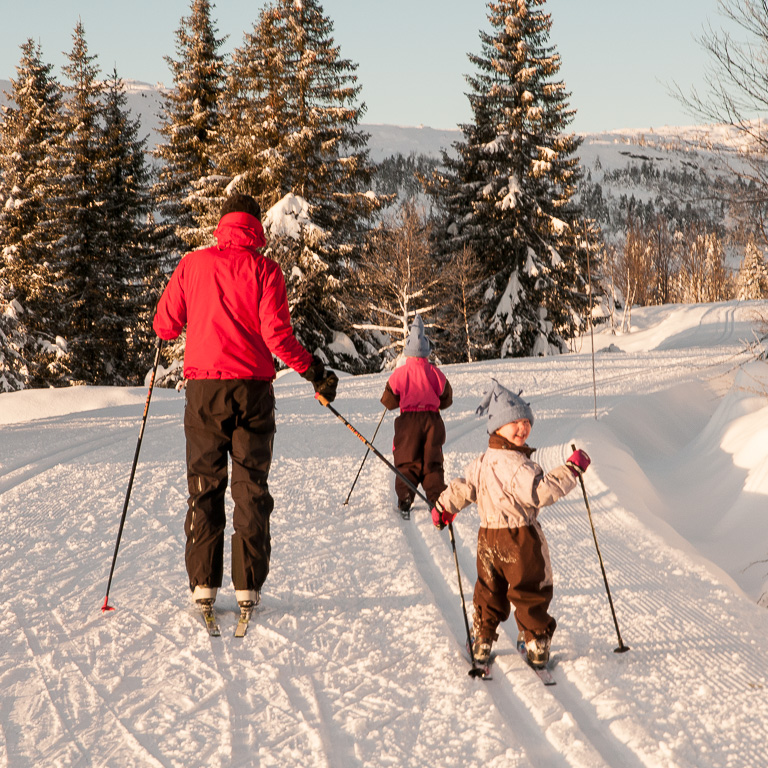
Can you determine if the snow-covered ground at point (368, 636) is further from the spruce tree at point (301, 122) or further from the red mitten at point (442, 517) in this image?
the spruce tree at point (301, 122)

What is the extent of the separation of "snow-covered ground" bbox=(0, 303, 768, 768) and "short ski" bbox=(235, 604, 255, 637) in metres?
0.04

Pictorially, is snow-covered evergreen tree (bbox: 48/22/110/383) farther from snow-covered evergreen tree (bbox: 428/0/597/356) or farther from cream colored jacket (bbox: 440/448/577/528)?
cream colored jacket (bbox: 440/448/577/528)

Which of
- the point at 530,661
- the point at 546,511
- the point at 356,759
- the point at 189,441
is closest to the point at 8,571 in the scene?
the point at 189,441

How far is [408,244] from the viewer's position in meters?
27.6

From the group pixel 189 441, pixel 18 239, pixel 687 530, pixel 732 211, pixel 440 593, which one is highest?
pixel 18 239

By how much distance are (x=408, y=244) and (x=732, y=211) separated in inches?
738

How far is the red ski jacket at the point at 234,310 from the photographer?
3.50m

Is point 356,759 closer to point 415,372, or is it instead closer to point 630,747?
point 630,747

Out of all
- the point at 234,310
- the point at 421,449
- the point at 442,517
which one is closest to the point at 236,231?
Result: the point at 234,310

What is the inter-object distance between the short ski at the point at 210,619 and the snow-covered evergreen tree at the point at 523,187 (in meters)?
24.1

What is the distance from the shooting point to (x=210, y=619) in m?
3.52

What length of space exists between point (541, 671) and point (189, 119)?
2898 cm

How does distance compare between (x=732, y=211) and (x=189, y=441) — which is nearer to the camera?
(x=189, y=441)

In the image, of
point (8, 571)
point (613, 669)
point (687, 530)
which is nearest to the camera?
point (613, 669)
